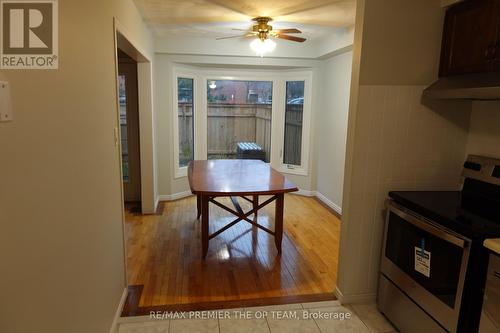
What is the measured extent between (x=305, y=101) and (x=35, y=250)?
4.85 m

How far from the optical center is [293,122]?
5.79m

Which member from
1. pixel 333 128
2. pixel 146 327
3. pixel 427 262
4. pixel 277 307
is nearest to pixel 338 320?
pixel 277 307

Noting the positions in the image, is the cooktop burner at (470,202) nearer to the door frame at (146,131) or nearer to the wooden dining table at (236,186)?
the wooden dining table at (236,186)

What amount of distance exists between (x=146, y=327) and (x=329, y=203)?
3.51 metres

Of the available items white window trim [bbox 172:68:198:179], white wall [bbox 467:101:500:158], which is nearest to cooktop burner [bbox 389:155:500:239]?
white wall [bbox 467:101:500:158]

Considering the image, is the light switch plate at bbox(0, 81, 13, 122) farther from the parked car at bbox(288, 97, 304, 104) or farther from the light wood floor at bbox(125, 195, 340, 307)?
the parked car at bbox(288, 97, 304, 104)

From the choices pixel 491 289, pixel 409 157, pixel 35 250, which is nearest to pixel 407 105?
pixel 409 157

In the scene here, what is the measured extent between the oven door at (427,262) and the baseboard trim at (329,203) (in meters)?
2.46

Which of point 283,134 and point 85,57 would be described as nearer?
point 85,57

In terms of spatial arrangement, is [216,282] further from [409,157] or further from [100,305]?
[409,157]

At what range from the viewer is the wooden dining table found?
3039 mm

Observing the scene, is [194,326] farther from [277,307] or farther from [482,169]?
[482,169]

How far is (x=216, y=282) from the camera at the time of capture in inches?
114

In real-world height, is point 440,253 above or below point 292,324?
above
